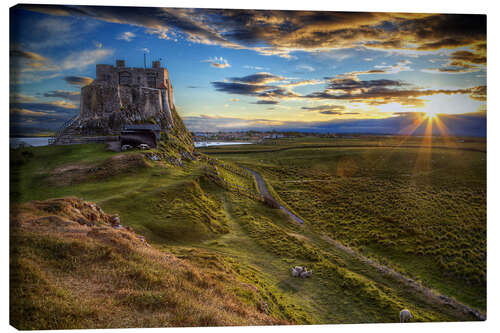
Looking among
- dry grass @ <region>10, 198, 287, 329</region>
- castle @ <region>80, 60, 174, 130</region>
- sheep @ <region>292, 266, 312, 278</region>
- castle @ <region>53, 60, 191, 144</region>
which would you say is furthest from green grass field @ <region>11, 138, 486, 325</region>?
castle @ <region>80, 60, 174, 130</region>

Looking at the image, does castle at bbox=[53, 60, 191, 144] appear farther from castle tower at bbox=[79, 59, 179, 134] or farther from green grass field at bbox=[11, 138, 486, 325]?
green grass field at bbox=[11, 138, 486, 325]

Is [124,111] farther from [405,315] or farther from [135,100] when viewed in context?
[405,315]

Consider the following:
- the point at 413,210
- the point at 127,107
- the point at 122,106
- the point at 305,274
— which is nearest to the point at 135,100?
the point at 127,107

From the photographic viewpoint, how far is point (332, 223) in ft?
47.1

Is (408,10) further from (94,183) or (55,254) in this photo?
(94,183)

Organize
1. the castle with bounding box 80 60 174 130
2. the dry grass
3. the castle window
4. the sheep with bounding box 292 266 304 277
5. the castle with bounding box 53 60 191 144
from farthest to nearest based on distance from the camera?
1. the castle with bounding box 80 60 174 130
2. the castle with bounding box 53 60 191 144
3. the castle window
4. the sheep with bounding box 292 266 304 277
5. the dry grass

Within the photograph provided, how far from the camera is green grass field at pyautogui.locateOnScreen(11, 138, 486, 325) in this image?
8.59 meters

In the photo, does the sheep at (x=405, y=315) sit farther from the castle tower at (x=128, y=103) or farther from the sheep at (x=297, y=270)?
the castle tower at (x=128, y=103)

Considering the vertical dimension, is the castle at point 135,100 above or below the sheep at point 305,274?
above

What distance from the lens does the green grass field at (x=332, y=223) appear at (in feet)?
28.2

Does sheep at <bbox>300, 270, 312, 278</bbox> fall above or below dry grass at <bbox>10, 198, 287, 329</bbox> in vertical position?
below

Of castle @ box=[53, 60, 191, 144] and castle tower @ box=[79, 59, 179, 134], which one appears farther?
castle tower @ box=[79, 59, 179, 134]

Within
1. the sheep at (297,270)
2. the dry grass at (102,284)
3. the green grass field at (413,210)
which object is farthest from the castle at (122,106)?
the sheep at (297,270)

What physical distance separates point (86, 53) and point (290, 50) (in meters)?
8.32
